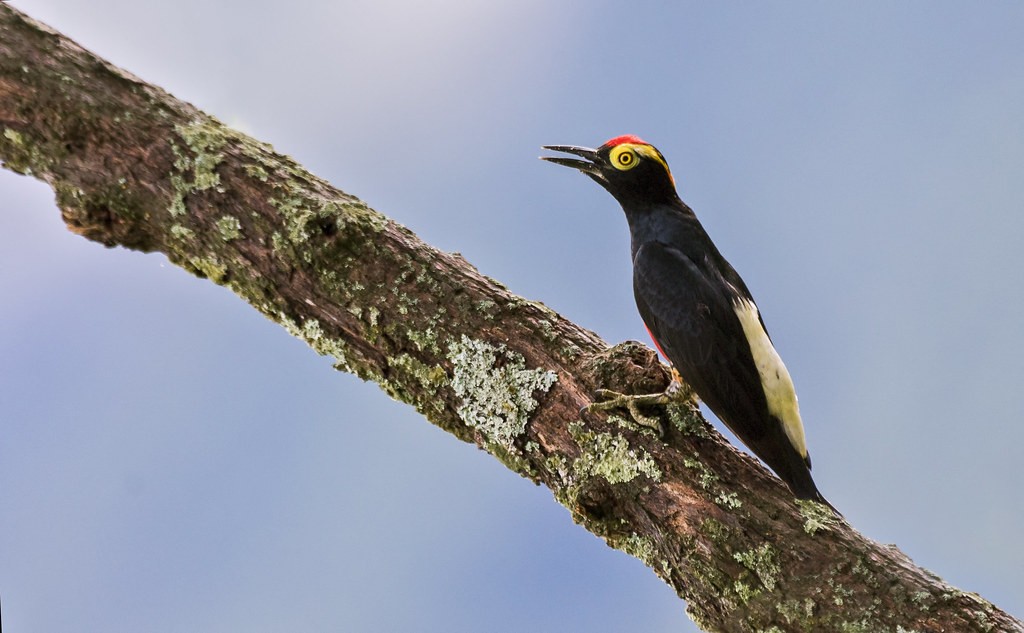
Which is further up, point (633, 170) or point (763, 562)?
point (633, 170)

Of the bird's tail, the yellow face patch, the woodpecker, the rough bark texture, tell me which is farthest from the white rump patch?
the yellow face patch

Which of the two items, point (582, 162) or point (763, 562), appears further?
point (582, 162)

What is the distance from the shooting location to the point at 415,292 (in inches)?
124

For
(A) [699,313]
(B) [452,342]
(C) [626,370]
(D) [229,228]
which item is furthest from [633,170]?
(D) [229,228]

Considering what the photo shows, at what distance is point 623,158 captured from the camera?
405 centimetres

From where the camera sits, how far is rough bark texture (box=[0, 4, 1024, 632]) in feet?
8.63

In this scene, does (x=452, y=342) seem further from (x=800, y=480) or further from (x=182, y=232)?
(x=800, y=480)

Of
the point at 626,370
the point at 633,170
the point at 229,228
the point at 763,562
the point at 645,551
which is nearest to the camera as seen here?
the point at 763,562

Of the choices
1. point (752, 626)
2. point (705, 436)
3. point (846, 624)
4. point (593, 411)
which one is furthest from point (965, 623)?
point (593, 411)

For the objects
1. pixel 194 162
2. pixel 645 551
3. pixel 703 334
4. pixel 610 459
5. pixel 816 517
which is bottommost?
pixel 645 551

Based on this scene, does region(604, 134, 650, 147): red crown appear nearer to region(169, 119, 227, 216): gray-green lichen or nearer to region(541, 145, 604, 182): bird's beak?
region(541, 145, 604, 182): bird's beak

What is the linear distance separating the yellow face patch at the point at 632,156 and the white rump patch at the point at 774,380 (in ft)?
2.73

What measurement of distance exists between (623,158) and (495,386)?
1.53 m

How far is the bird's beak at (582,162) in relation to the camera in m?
4.12
